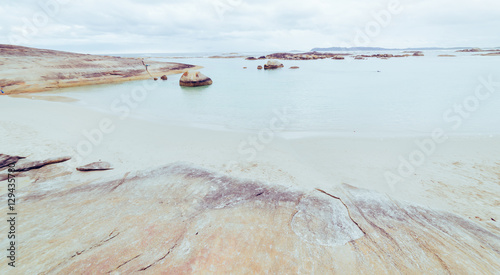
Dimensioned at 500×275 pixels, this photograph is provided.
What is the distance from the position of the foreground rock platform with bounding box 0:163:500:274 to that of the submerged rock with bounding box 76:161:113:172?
123 cm

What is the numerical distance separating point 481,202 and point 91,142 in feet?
43.2

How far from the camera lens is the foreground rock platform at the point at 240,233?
3.37 metres

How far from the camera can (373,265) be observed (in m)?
3.39

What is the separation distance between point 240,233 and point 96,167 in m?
5.77

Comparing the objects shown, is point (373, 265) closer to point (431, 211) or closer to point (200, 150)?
point (431, 211)

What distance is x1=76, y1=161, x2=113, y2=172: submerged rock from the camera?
6.88 meters

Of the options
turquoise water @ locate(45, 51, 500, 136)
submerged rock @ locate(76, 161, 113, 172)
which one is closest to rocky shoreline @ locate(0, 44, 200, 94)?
turquoise water @ locate(45, 51, 500, 136)

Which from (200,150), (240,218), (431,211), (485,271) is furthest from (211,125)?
(485,271)

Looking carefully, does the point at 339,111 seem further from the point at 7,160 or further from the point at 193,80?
the point at 193,80

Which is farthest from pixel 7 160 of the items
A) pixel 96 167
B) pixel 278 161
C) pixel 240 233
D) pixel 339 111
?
pixel 339 111

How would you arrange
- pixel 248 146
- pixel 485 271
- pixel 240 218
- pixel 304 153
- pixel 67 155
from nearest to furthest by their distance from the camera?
pixel 485 271
pixel 240 218
pixel 67 155
pixel 304 153
pixel 248 146

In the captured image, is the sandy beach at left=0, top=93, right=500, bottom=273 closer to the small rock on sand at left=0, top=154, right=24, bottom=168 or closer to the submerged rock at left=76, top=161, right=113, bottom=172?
the submerged rock at left=76, top=161, right=113, bottom=172

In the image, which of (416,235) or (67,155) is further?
(67,155)

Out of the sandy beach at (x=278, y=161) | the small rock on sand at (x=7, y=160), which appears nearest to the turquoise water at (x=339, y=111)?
the sandy beach at (x=278, y=161)
